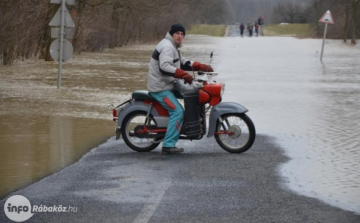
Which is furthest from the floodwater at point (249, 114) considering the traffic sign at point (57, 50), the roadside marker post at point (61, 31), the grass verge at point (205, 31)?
the grass verge at point (205, 31)

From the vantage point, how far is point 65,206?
7.94 meters

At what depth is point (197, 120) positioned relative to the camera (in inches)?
456

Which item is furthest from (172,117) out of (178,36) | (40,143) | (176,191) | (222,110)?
(176,191)

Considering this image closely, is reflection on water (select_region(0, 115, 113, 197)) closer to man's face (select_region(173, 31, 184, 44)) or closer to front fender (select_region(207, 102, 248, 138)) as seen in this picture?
front fender (select_region(207, 102, 248, 138))

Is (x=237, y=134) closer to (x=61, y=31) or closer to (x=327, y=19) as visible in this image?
(x=61, y=31)

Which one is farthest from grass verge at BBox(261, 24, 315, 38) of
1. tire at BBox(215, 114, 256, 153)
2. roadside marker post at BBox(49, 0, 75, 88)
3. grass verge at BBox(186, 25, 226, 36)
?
tire at BBox(215, 114, 256, 153)

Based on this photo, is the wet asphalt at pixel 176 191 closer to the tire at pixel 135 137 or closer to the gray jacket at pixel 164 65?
the tire at pixel 135 137

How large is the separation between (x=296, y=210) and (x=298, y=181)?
1.75 metres

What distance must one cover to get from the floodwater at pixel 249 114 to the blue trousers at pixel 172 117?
116 cm

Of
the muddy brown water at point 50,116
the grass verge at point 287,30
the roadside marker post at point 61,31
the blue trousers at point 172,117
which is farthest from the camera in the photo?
the grass verge at point 287,30

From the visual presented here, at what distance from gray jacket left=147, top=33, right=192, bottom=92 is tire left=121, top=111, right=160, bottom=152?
431 mm

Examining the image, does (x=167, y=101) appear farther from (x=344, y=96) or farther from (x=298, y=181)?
(x=344, y=96)

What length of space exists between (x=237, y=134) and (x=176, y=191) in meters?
2.90

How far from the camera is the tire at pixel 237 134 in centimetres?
1150
